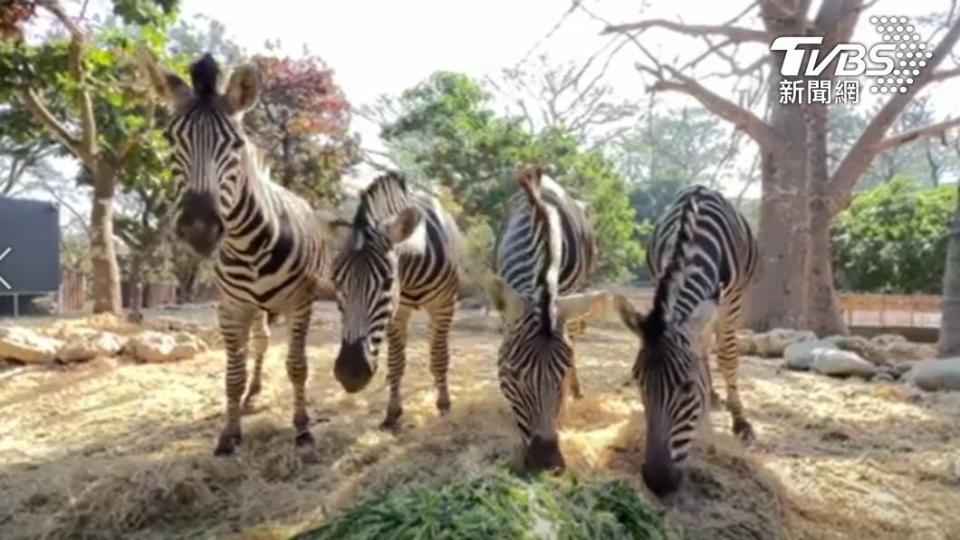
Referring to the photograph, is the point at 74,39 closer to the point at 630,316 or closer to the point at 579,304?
the point at 579,304

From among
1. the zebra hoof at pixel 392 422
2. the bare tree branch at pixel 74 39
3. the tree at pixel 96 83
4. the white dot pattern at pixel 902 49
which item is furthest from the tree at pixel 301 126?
the zebra hoof at pixel 392 422

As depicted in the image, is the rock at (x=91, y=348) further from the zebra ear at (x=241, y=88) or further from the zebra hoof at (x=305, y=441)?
the zebra ear at (x=241, y=88)

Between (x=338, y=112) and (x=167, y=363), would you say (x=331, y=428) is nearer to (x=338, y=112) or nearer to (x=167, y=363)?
(x=167, y=363)

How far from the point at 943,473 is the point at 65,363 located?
6.75 meters

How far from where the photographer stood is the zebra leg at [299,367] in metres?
4.68

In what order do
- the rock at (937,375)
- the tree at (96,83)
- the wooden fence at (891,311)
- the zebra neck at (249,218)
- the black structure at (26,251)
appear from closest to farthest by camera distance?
1. the zebra neck at (249,218)
2. the rock at (937,375)
3. the tree at (96,83)
4. the black structure at (26,251)
5. the wooden fence at (891,311)

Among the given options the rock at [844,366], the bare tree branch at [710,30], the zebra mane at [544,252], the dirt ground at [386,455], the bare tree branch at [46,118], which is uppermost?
the bare tree branch at [710,30]

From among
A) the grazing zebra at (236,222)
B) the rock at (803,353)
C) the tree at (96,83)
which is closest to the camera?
the grazing zebra at (236,222)

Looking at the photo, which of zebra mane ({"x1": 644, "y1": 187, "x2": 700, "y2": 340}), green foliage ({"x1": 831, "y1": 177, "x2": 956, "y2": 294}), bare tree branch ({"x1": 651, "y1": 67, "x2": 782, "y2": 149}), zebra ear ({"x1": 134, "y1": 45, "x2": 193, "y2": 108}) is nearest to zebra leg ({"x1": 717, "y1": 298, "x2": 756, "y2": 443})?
zebra mane ({"x1": 644, "y1": 187, "x2": 700, "y2": 340})

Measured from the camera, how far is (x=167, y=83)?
4.04 meters

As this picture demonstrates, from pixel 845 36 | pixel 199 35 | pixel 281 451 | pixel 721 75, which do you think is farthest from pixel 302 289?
pixel 199 35

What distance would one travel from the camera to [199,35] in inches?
1168

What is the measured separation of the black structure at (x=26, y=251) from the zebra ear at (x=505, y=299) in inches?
445

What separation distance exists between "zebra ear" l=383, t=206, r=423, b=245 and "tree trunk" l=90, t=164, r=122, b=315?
6.50 meters
